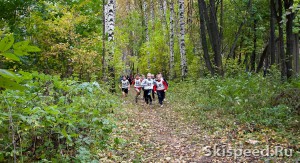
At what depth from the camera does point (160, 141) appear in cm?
757

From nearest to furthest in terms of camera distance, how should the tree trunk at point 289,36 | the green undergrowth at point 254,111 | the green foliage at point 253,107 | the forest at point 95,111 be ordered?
1. the forest at point 95,111
2. the green undergrowth at point 254,111
3. the green foliage at point 253,107
4. the tree trunk at point 289,36

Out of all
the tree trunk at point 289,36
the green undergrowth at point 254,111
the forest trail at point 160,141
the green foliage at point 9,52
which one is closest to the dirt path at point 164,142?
the forest trail at point 160,141

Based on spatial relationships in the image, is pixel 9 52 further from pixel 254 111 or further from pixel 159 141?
pixel 254 111

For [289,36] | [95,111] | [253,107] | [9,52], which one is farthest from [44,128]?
[289,36]

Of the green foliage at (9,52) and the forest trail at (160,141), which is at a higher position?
the green foliage at (9,52)

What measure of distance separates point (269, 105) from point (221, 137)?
8.11 ft

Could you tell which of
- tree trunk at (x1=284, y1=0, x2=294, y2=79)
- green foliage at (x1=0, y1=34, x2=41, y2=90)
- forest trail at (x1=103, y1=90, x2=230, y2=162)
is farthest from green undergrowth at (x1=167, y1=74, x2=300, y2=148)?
green foliage at (x1=0, y1=34, x2=41, y2=90)

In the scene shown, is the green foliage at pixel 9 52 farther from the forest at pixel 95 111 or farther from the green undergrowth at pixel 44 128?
the green undergrowth at pixel 44 128

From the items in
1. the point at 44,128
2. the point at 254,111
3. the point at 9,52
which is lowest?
the point at 254,111

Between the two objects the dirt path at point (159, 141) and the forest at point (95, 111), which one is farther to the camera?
the dirt path at point (159, 141)

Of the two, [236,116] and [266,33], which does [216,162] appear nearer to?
[236,116]

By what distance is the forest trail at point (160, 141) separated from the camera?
6148 mm

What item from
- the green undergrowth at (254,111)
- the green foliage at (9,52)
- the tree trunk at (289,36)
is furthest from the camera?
the tree trunk at (289,36)

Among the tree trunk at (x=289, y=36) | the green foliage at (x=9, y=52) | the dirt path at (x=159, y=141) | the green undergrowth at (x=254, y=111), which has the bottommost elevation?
the dirt path at (x=159, y=141)
